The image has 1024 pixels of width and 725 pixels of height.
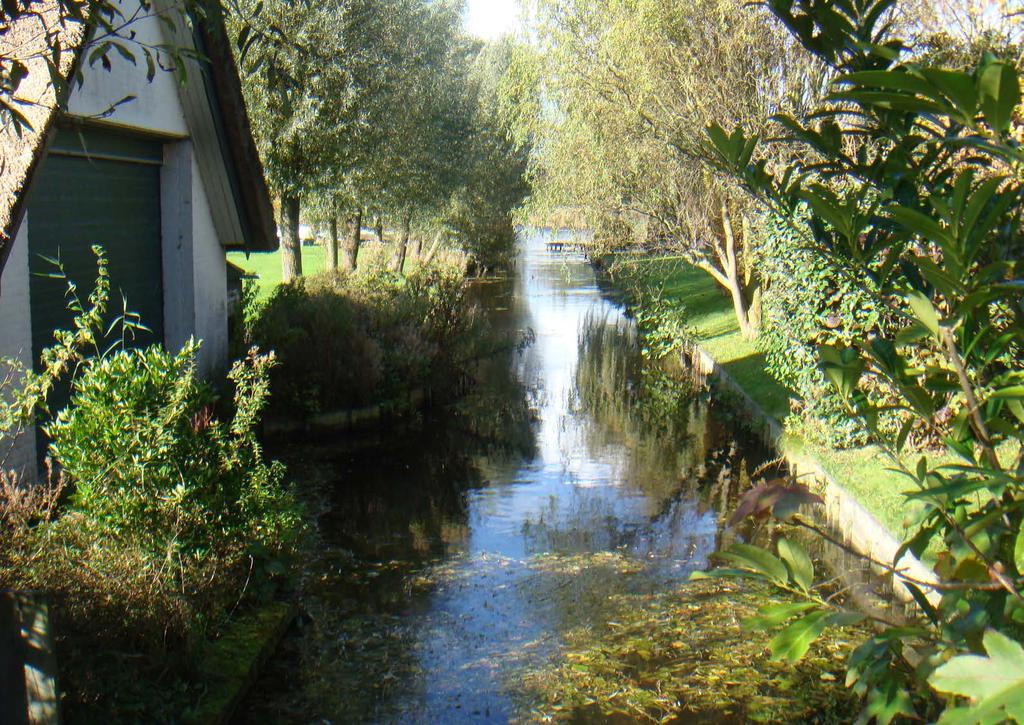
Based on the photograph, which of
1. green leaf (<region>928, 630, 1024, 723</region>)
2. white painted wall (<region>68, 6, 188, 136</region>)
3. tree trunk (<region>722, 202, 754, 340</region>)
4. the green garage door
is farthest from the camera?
tree trunk (<region>722, 202, 754, 340</region>)

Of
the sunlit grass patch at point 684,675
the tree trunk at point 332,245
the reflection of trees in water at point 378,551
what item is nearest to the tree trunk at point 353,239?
the tree trunk at point 332,245

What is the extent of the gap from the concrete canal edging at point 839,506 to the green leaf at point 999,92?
11.3 feet

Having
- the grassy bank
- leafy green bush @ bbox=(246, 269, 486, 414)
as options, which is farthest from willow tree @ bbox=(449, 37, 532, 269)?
leafy green bush @ bbox=(246, 269, 486, 414)

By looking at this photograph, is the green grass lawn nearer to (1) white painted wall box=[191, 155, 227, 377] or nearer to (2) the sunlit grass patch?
(1) white painted wall box=[191, 155, 227, 377]

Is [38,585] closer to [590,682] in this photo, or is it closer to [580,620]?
[590,682]

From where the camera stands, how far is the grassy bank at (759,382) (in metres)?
9.51

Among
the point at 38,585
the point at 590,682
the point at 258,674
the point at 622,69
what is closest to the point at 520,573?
the point at 590,682

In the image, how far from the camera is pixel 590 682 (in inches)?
257

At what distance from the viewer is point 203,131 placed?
11.4m

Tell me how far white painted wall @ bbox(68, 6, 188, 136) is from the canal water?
4.37 m

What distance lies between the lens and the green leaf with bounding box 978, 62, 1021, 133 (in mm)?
1508

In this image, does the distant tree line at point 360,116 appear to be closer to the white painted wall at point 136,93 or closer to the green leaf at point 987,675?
the white painted wall at point 136,93

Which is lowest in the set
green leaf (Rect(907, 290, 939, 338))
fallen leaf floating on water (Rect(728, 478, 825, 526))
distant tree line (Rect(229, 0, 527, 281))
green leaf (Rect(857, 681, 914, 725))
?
green leaf (Rect(857, 681, 914, 725))

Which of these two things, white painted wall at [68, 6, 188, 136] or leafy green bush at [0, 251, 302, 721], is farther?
white painted wall at [68, 6, 188, 136]
